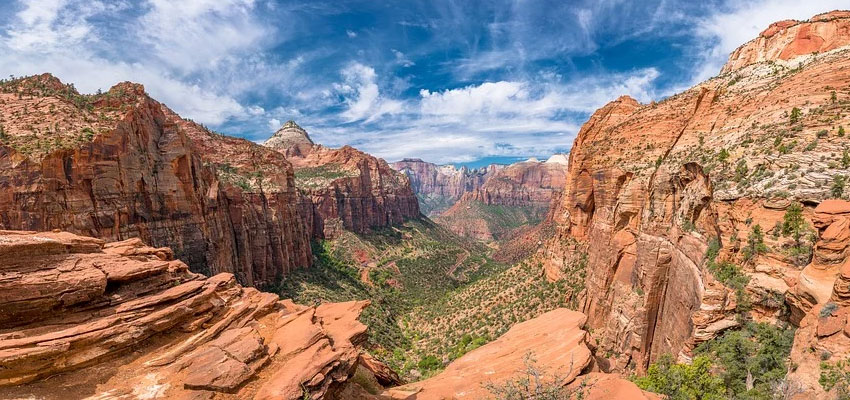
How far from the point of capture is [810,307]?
13.3 meters

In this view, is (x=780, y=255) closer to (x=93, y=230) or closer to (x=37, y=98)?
(x=93, y=230)

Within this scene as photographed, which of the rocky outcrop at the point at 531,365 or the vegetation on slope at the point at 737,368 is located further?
Answer: the vegetation on slope at the point at 737,368

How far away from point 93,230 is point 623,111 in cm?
5813

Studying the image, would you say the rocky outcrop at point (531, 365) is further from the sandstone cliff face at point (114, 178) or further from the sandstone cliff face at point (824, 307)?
the sandstone cliff face at point (114, 178)

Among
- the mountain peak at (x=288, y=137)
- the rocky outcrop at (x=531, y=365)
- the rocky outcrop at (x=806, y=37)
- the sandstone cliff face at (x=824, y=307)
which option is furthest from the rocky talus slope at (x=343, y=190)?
the rocky outcrop at (x=806, y=37)

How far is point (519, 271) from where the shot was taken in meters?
56.2

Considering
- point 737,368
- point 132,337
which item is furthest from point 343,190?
point 737,368

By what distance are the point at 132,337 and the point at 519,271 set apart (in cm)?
5233

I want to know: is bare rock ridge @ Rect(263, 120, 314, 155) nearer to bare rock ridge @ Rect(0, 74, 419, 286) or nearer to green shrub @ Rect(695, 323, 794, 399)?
bare rock ridge @ Rect(0, 74, 419, 286)

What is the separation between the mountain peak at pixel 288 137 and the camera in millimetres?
163875

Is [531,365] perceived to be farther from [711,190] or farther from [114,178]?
[114,178]

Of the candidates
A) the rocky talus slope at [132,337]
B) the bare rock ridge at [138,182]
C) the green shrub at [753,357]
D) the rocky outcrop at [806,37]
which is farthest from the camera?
the rocky outcrop at [806,37]

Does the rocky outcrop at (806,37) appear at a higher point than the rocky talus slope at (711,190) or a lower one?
higher

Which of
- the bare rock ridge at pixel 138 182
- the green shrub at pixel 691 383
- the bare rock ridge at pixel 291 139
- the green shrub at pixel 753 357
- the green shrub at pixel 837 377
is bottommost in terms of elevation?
the green shrub at pixel 691 383
